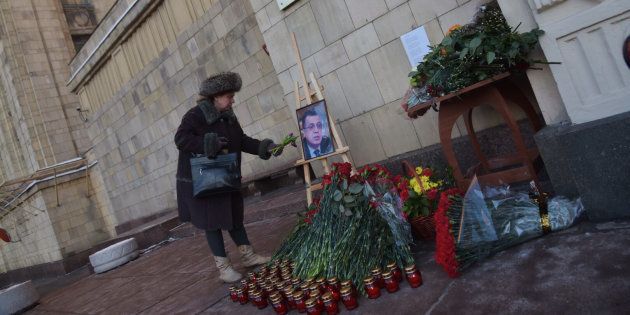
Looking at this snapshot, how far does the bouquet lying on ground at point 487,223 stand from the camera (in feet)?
7.30

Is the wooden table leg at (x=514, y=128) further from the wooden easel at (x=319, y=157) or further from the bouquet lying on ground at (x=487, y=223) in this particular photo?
the wooden easel at (x=319, y=157)

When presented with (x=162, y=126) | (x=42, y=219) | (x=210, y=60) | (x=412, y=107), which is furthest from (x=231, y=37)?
(x=42, y=219)

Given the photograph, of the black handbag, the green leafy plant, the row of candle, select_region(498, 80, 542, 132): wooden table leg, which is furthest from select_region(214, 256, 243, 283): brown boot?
select_region(498, 80, 542, 132): wooden table leg

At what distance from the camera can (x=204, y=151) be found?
338 centimetres

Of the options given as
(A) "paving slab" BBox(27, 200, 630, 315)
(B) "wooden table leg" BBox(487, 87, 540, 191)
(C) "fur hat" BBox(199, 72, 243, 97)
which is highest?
(C) "fur hat" BBox(199, 72, 243, 97)

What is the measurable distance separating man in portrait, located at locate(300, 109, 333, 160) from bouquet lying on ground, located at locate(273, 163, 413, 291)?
1.07 meters

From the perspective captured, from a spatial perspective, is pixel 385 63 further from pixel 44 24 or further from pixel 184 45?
pixel 44 24

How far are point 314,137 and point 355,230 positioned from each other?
1614mm

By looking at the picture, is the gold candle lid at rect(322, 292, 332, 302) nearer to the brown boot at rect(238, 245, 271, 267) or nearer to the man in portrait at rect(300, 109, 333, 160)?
the brown boot at rect(238, 245, 271, 267)

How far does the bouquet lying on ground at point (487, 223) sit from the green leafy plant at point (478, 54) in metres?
0.77

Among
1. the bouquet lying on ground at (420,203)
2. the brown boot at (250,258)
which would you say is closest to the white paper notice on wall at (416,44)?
the bouquet lying on ground at (420,203)

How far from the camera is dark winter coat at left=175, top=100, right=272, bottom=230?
11.2 feet

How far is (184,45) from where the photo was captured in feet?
26.2

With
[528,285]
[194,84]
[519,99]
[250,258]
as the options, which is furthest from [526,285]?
[194,84]
